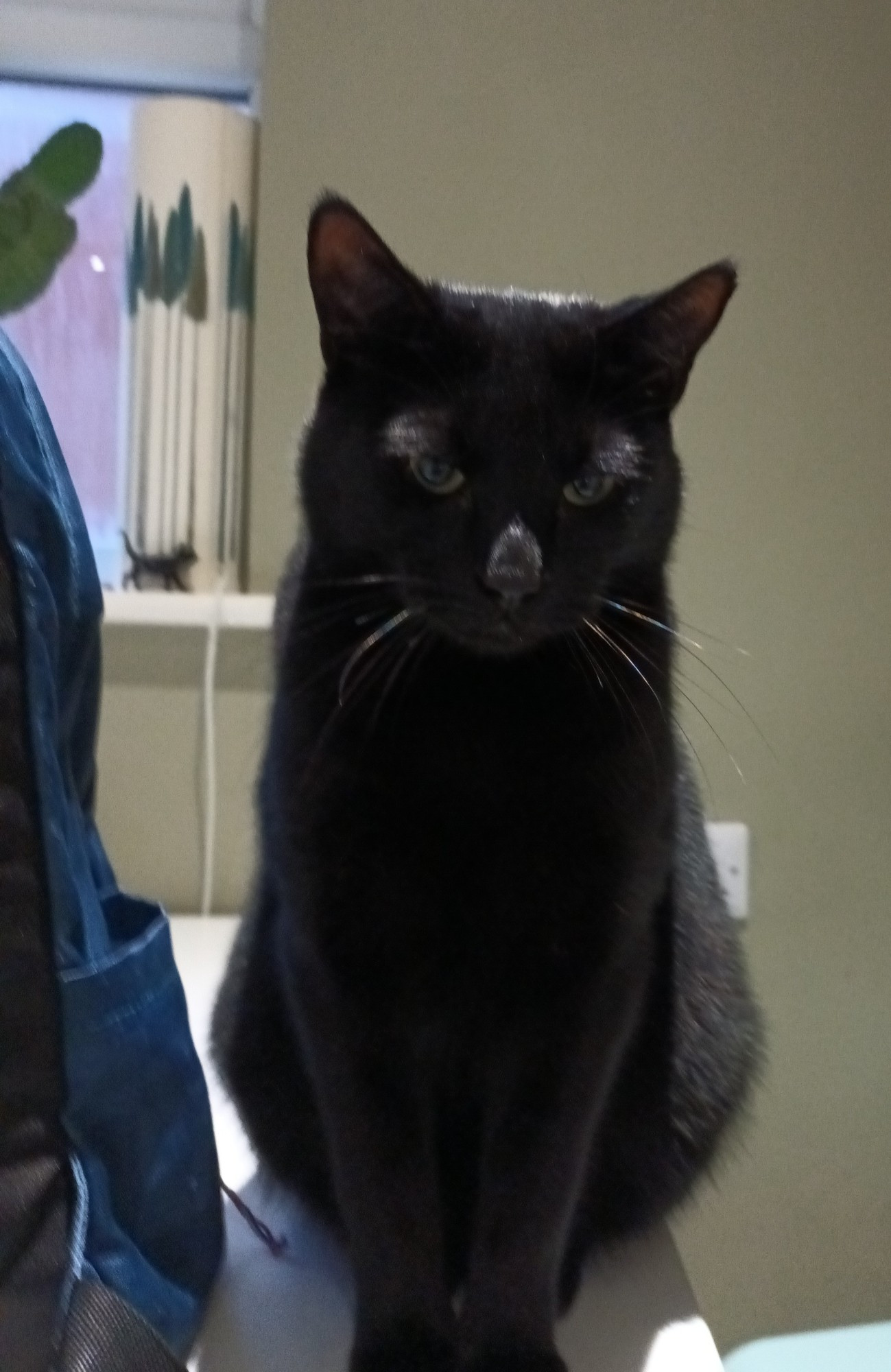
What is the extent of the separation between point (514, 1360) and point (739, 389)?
3.20 feet

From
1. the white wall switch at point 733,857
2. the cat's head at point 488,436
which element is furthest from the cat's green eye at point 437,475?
the white wall switch at point 733,857

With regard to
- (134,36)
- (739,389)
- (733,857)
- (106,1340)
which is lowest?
(733,857)

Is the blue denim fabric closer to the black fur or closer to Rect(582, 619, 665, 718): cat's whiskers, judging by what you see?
Rect(582, 619, 665, 718): cat's whiskers

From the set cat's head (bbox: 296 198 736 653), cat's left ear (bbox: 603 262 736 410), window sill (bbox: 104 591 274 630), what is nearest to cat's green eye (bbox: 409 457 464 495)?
cat's head (bbox: 296 198 736 653)

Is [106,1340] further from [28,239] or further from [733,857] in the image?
[28,239]

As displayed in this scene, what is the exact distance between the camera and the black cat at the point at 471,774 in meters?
0.53

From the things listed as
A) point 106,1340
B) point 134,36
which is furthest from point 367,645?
point 134,36

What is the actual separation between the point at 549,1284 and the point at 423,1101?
10 cm

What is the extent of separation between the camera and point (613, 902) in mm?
553

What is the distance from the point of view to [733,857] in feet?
3.98

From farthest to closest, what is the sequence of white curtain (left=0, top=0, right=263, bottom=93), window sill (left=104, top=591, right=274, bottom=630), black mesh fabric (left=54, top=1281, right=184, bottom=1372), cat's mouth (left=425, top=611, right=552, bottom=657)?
white curtain (left=0, top=0, right=263, bottom=93)
window sill (left=104, top=591, right=274, bottom=630)
cat's mouth (left=425, top=611, right=552, bottom=657)
black mesh fabric (left=54, top=1281, right=184, bottom=1372)

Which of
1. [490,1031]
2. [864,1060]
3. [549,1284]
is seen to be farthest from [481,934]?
[864,1060]

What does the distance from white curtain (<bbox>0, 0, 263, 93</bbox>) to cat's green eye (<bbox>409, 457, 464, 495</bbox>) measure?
924 mm

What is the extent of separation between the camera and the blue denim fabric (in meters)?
0.46
